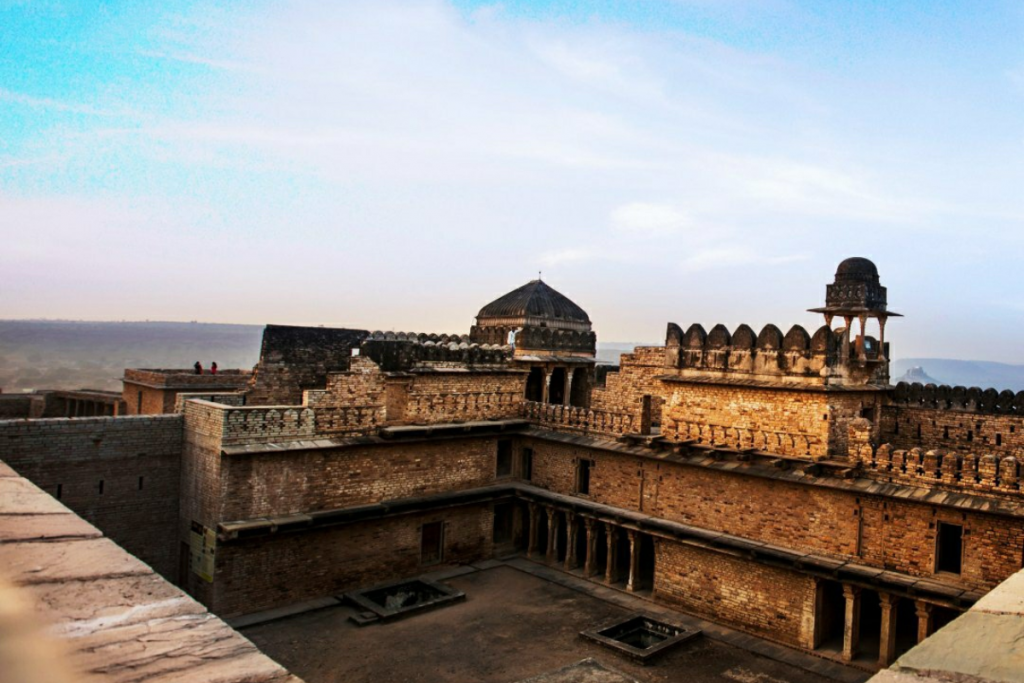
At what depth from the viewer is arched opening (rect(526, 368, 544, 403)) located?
89.7 ft

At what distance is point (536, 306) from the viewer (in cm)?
2838

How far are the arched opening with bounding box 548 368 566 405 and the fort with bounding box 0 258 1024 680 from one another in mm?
5880

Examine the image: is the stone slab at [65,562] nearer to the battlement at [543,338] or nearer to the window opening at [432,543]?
the window opening at [432,543]

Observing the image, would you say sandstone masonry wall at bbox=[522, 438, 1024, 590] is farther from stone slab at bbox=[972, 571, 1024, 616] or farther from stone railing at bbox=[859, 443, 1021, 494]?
stone slab at bbox=[972, 571, 1024, 616]

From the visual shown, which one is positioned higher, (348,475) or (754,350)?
(754,350)

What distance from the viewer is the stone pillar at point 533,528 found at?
69.9 feet

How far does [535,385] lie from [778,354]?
11787 millimetres

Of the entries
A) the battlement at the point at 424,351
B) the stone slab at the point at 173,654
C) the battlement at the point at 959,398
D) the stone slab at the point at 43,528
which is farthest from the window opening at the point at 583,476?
the stone slab at the point at 173,654

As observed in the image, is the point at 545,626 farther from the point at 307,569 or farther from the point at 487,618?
the point at 307,569

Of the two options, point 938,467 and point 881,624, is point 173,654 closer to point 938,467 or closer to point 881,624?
point 938,467

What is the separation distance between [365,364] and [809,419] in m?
11.4

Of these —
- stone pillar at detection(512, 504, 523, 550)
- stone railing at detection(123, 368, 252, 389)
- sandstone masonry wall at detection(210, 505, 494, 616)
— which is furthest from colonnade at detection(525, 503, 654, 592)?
stone railing at detection(123, 368, 252, 389)

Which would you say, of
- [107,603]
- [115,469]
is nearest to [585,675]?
[107,603]

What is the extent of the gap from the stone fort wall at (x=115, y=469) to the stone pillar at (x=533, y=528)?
9800 mm
